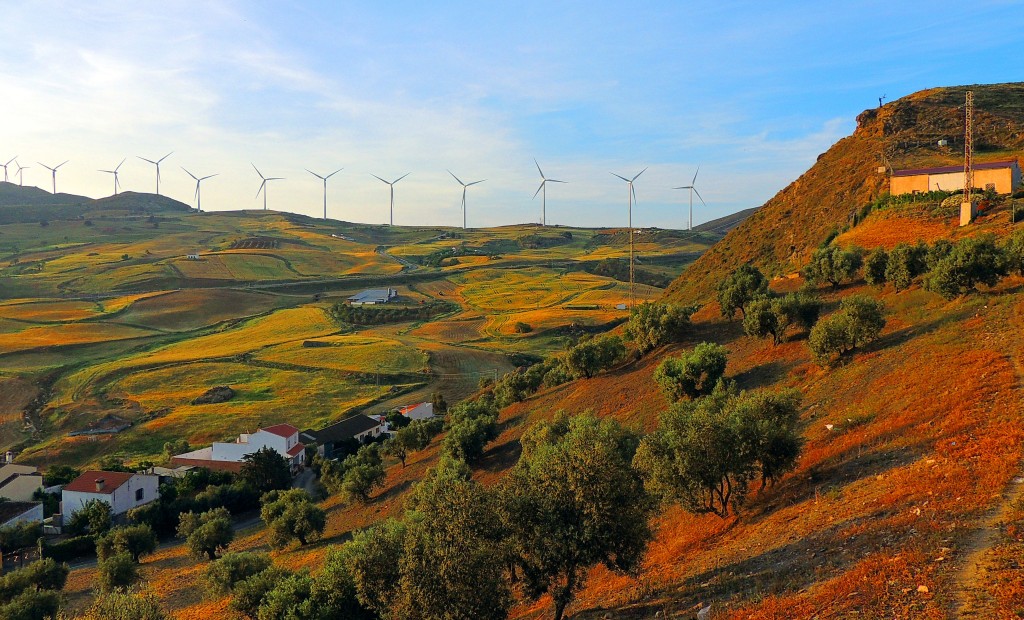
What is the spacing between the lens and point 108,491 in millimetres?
60469

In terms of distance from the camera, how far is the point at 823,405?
3300 cm

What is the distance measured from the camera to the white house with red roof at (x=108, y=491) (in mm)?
60625

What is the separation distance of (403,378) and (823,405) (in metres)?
80.3

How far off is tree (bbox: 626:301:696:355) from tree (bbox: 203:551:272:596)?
35892mm

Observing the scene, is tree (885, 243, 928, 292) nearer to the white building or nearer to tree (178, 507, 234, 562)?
tree (178, 507, 234, 562)

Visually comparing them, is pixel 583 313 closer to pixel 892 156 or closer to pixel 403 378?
pixel 403 378

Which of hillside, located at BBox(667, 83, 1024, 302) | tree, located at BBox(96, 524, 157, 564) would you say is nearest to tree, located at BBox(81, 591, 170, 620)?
tree, located at BBox(96, 524, 157, 564)

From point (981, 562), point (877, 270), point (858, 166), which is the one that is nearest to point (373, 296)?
point (858, 166)

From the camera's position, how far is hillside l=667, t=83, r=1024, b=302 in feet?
255

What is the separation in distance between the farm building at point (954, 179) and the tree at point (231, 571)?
71797mm

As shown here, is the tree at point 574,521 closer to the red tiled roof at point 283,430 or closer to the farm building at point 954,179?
the farm building at point 954,179

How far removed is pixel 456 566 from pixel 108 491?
58.0 meters

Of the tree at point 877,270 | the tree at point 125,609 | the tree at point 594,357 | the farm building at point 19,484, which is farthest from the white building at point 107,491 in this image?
the tree at point 877,270

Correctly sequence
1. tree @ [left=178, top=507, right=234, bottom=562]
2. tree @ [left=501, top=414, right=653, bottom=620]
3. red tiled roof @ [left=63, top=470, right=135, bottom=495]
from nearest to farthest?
tree @ [left=501, top=414, right=653, bottom=620] → tree @ [left=178, top=507, right=234, bottom=562] → red tiled roof @ [left=63, top=470, right=135, bottom=495]
